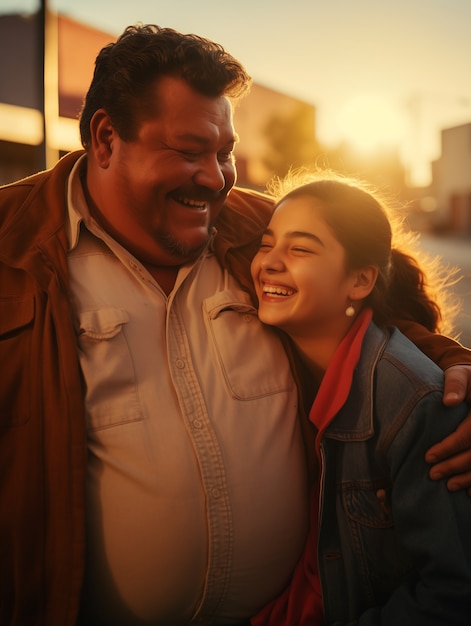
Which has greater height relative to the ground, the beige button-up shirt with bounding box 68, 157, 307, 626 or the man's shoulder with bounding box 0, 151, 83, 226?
the man's shoulder with bounding box 0, 151, 83, 226

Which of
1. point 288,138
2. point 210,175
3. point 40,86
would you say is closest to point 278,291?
point 210,175

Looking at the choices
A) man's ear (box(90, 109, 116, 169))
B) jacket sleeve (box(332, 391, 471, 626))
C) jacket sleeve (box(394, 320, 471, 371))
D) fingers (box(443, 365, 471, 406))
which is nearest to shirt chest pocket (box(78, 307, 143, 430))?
man's ear (box(90, 109, 116, 169))

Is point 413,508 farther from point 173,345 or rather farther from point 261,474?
point 173,345

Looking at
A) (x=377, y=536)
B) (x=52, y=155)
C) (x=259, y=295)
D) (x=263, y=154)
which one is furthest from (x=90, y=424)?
(x=263, y=154)

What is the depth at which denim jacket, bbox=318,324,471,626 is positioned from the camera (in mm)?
1795

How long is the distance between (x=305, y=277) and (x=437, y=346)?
23.9 inches

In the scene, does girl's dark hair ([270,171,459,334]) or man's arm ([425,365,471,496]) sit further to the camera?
girl's dark hair ([270,171,459,334])

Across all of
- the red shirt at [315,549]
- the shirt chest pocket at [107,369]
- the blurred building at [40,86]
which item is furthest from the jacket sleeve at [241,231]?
the blurred building at [40,86]

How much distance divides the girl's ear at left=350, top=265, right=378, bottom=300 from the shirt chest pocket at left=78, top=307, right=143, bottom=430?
808 millimetres

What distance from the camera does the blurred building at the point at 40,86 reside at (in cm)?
437

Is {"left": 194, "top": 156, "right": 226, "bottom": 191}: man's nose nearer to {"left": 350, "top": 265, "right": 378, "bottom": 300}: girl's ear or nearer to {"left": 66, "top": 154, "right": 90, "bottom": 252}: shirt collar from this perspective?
{"left": 66, "top": 154, "right": 90, "bottom": 252}: shirt collar

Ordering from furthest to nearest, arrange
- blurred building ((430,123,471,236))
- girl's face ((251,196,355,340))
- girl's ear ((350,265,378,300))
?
blurred building ((430,123,471,236)) → girl's ear ((350,265,378,300)) → girl's face ((251,196,355,340))

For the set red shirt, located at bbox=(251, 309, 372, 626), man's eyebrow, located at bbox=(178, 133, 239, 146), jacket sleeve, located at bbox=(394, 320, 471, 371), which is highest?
man's eyebrow, located at bbox=(178, 133, 239, 146)

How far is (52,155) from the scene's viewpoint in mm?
4613
